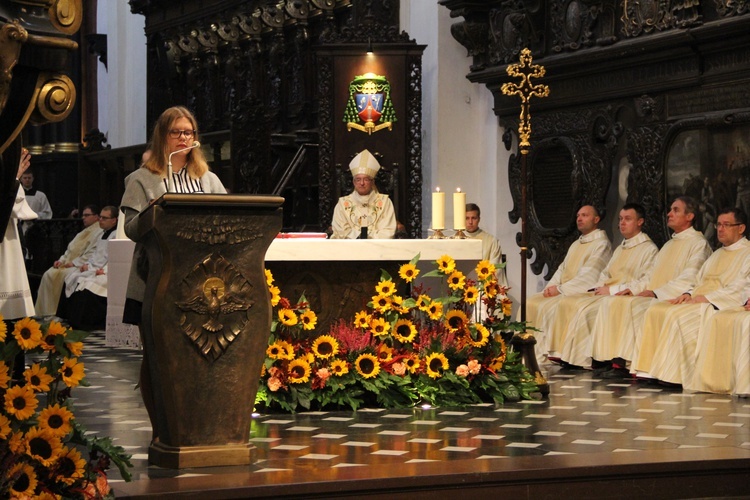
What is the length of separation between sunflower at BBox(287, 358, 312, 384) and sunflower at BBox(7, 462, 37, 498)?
12.0 ft

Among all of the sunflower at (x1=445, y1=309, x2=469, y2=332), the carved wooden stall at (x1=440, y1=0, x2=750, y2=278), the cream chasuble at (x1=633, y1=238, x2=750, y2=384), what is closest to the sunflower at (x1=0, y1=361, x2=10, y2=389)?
the sunflower at (x1=445, y1=309, x2=469, y2=332)

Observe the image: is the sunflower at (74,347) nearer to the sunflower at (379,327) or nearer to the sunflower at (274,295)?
the sunflower at (274,295)

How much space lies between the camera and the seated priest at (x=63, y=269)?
1534cm

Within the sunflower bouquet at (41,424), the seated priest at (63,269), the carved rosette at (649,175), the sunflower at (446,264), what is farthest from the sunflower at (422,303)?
the seated priest at (63,269)

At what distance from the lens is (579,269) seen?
11.1 meters

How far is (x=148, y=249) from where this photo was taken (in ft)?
18.0

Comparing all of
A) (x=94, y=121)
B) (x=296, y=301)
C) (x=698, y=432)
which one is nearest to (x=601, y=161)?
(x=296, y=301)

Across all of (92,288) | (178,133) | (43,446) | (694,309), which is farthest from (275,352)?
(92,288)

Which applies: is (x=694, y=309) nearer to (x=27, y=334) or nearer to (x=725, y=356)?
(x=725, y=356)

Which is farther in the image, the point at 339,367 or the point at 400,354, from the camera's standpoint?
the point at 400,354

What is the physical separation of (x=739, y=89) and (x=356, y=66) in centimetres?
407

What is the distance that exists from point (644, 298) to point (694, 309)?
805 mm

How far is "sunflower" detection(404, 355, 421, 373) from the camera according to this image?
25.3 feet

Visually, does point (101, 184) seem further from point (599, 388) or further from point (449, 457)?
point (449, 457)
